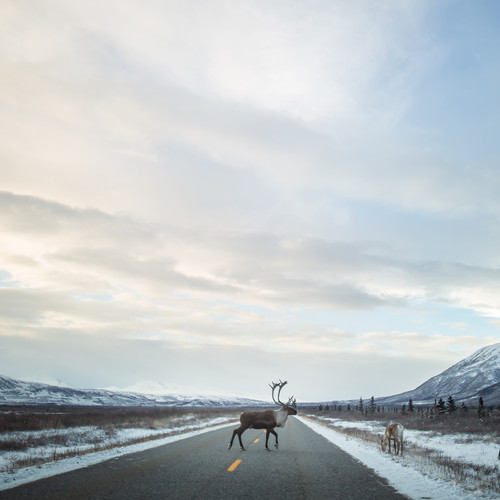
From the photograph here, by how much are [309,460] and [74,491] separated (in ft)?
26.7

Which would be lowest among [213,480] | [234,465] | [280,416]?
[234,465]

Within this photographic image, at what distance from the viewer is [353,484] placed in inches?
372

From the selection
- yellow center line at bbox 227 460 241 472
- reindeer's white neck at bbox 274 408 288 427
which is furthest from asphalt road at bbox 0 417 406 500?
reindeer's white neck at bbox 274 408 288 427

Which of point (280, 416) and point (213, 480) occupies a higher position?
point (280, 416)

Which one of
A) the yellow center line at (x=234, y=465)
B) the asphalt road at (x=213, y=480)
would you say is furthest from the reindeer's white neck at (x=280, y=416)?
the yellow center line at (x=234, y=465)

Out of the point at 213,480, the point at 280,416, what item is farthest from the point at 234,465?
the point at 280,416

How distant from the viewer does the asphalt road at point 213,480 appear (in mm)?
8016

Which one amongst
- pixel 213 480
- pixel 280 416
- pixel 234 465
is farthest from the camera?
pixel 280 416

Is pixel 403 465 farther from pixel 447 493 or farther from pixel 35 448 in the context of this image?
pixel 35 448

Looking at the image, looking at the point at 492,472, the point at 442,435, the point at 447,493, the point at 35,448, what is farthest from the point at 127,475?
the point at 442,435

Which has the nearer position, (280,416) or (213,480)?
(213,480)

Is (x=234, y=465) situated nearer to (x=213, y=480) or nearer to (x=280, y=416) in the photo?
(x=213, y=480)

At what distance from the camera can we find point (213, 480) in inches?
376

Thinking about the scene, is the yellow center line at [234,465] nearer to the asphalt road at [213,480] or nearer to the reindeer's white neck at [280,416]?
the asphalt road at [213,480]
